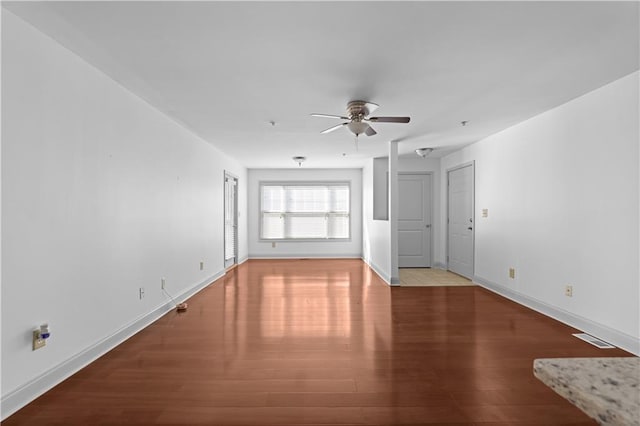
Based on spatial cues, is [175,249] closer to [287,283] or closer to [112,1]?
[287,283]

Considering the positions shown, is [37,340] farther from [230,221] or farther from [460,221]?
[460,221]

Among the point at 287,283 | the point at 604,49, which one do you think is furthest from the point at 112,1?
the point at 287,283

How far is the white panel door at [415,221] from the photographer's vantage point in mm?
7191

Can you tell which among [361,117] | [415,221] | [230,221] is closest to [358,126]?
[361,117]

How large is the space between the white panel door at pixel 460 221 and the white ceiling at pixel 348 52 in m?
2.16

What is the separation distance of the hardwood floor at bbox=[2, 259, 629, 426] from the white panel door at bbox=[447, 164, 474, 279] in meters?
1.69

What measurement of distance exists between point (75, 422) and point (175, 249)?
8.19 feet

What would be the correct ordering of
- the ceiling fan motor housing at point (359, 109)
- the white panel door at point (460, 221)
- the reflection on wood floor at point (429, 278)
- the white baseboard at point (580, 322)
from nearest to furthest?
1. the white baseboard at point (580, 322)
2. the ceiling fan motor housing at point (359, 109)
3. the reflection on wood floor at point (429, 278)
4. the white panel door at point (460, 221)

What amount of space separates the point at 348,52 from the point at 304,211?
6.27 meters

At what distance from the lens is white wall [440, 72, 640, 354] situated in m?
2.84

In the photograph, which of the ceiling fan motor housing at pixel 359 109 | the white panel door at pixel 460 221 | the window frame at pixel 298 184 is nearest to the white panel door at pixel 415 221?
the white panel door at pixel 460 221

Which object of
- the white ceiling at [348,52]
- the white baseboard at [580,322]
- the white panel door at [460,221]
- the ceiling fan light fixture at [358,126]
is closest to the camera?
the white ceiling at [348,52]

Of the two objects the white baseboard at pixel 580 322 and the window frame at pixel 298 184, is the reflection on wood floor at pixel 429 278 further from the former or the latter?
the window frame at pixel 298 184

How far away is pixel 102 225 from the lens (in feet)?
9.04
